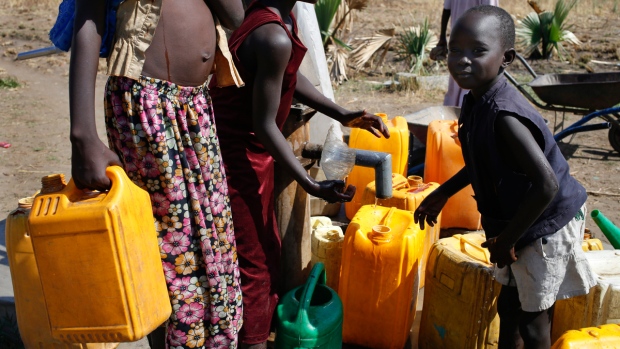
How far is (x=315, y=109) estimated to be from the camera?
8.96ft

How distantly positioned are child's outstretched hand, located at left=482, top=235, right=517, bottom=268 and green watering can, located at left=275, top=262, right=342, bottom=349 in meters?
0.68

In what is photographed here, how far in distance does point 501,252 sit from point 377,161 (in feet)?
2.60

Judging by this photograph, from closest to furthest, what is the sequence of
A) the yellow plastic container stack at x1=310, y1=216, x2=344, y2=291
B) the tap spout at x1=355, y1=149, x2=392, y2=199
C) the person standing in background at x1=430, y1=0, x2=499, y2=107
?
the tap spout at x1=355, y1=149, x2=392, y2=199
the yellow plastic container stack at x1=310, y1=216, x2=344, y2=291
the person standing in background at x1=430, y1=0, x2=499, y2=107

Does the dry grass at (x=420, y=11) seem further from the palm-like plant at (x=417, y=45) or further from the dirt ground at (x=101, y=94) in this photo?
the palm-like plant at (x=417, y=45)

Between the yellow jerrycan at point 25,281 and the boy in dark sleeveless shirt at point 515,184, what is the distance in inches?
66.5

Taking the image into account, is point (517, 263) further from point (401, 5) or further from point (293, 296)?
point (401, 5)

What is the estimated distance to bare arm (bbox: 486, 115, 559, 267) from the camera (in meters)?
1.96

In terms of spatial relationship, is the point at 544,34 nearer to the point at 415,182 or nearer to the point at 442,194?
the point at 415,182

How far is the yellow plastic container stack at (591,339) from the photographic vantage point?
6.98 feet

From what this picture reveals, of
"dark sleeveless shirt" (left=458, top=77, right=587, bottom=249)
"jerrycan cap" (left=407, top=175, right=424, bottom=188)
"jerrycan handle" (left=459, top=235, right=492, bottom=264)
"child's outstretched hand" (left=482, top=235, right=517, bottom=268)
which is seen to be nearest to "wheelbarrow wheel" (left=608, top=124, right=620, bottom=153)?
"jerrycan cap" (left=407, top=175, right=424, bottom=188)

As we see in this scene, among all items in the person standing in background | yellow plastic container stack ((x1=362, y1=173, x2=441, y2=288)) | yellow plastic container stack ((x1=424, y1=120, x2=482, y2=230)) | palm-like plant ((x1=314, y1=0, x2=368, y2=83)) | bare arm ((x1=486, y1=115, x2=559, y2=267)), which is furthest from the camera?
palm-like plant ((x1=314, y1=0, x2=368, y2=83))

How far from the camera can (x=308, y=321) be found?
239 cm

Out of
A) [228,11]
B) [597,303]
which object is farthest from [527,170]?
[228,11]

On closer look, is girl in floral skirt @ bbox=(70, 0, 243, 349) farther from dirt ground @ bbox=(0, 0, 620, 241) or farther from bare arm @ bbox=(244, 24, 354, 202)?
dirt ground @ bbox=(0, 0, 620, 241)
